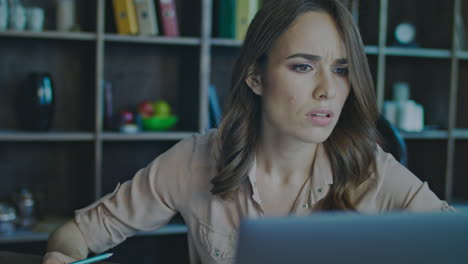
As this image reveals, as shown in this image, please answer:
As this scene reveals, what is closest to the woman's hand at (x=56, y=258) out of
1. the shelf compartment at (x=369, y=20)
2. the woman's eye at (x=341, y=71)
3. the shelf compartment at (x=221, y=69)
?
the woman's eye at (x=341, y=71)

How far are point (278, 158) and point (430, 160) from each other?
2144 mm

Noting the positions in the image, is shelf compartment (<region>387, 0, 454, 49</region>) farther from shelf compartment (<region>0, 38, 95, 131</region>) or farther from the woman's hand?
the woman's hand

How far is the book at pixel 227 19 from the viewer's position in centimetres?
270

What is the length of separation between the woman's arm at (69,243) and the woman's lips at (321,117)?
2.07 feet

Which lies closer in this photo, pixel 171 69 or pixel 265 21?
pixel 265 21

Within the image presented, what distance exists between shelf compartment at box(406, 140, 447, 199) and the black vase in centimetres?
213

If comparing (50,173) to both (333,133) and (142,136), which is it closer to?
(142,136)

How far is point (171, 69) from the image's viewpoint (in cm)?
297

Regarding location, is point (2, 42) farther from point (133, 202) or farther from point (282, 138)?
point (282, 138)

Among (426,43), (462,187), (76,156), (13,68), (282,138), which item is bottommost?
(462,187)

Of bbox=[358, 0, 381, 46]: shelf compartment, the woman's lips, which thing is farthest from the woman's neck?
bbox=[358, 0, 381, 46]: shelf compartment

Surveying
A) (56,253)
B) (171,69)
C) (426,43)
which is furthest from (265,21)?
(426,43)

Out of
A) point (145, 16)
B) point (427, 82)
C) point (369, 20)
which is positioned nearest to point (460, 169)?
point (427, 82)

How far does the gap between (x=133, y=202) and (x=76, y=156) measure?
5.33 feet
